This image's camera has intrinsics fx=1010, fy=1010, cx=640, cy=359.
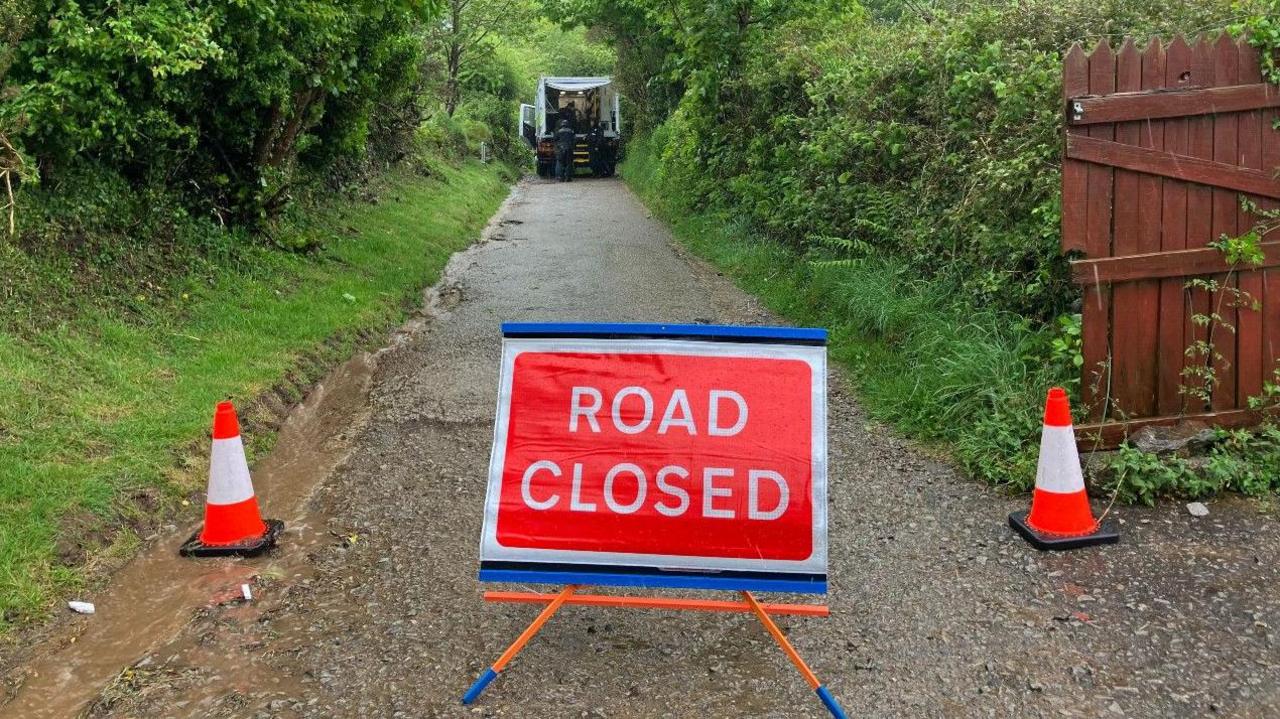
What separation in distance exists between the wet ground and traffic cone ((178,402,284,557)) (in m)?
0.11

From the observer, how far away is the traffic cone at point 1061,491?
4.43m

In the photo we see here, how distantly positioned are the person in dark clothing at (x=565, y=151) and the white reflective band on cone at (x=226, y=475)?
89.4ft

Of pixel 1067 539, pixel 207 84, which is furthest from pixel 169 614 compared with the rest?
pixel 207 84

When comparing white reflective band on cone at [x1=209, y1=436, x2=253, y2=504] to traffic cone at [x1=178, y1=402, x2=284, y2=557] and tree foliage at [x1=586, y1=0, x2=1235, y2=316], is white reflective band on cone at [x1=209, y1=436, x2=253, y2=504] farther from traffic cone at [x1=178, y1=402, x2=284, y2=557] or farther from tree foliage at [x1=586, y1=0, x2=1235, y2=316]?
tree foliage at [x1=586, y1=0, x2=1235, y2=316]

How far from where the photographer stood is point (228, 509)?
4.69m

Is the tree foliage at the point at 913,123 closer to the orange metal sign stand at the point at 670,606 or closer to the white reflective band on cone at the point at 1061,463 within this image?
the white reflective band on cone at the point at 1061,463

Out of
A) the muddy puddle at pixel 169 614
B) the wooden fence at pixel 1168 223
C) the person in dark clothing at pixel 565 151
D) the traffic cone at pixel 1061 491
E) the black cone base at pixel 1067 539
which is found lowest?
the muddy puddle at pixel 169 614

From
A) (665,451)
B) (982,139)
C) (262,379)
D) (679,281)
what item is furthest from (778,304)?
(665,451)

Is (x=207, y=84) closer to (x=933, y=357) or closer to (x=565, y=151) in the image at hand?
(x=933, y=357)

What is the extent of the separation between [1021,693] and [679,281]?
887 centimetres

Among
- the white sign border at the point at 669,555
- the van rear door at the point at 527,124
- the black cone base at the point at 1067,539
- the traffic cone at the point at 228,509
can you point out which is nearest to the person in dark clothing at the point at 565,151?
the van rear door at the point at 527,124

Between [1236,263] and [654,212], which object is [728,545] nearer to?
[1236,263]

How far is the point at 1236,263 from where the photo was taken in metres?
4.83

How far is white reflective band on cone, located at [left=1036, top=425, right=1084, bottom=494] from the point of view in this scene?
4445 mm
